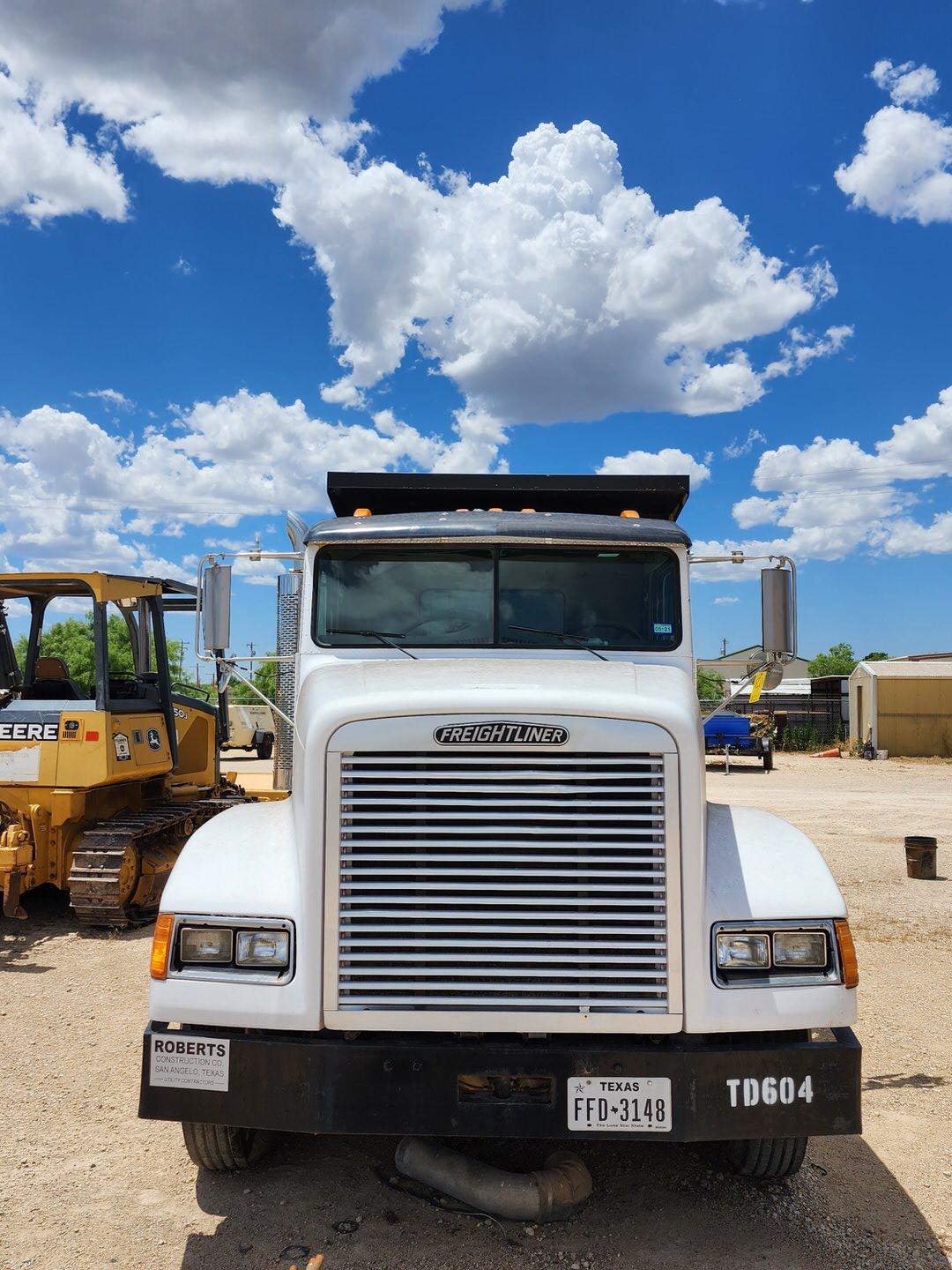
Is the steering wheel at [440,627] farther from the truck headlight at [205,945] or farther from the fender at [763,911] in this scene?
the truck headlight at [205,945]

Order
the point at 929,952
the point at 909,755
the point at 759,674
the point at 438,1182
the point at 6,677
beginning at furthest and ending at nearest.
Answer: the point at 909,755 → the point at 6,677 → the point at 929,952 → the point at 759,674 → the point at 438,1182

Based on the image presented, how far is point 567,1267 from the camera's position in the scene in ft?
11.2

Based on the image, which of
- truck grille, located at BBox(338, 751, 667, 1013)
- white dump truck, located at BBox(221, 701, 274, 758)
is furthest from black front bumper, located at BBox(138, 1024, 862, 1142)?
white dump truck, located at BBox(221, 701, 274, 758)

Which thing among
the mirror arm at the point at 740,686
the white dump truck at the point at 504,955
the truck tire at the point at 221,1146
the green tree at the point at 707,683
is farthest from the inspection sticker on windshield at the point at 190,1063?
the mirror arm at the point at 740,686

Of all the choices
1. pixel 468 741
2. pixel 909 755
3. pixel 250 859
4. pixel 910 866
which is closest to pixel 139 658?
pixel 250 859

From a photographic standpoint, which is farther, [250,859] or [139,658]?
[139,658]

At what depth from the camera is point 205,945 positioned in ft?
11.6

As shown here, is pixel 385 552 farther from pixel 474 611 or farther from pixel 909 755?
pixel 909 755

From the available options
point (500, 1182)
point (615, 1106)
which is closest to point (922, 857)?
point (500, 1182)

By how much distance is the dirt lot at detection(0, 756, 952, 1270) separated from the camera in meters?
3.53

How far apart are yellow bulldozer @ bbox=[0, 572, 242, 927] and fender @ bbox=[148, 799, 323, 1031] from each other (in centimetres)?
482

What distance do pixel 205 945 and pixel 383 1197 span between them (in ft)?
4.24

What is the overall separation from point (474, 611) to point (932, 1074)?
3577mm

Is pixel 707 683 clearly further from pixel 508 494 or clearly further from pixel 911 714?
pixel 508 494
